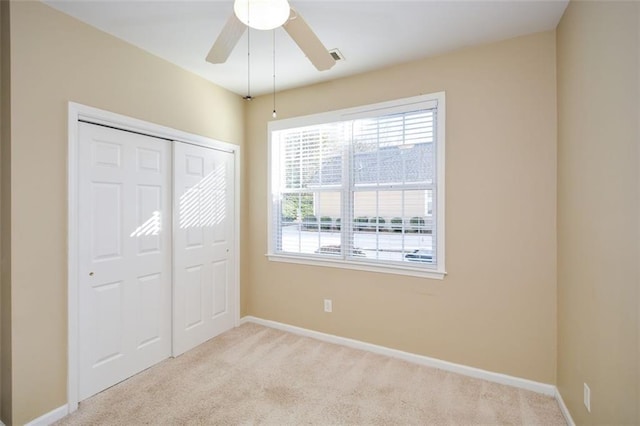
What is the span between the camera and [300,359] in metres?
2.87

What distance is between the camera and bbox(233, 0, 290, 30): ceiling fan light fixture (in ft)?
4.91

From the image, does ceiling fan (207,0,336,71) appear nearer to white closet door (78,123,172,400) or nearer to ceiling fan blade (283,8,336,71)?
ceiling fan blade (283,8,336,71)

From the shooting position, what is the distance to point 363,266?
3.05 m

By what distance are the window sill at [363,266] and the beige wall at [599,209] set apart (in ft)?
3.01

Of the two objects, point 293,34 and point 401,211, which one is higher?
point 293,34

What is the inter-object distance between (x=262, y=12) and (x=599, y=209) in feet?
6.35

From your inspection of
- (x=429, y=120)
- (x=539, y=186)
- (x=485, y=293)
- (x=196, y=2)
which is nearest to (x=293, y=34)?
(x=196, y=2)

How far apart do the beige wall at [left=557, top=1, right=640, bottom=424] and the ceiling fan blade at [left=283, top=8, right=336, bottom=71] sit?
135 centimetres

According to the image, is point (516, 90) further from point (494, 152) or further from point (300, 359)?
point (300, 359)

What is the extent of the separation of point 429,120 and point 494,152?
59 centimetres

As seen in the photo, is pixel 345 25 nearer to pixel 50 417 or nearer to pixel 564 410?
pixel 564 410

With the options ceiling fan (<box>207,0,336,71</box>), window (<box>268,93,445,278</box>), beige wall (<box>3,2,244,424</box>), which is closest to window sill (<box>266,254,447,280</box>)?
window (<box>268,93,445,278</box>)

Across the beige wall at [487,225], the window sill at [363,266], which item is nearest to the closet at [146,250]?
the window sill at [363,266]

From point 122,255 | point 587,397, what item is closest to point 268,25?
point 122,255
